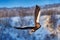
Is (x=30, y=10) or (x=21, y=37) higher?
(x=30, y=10)

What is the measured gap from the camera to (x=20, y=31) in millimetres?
1798

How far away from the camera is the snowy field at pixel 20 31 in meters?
1.77

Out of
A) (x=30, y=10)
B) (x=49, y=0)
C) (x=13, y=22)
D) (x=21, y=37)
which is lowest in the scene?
(x=21, y=37)

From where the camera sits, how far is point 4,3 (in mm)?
1830

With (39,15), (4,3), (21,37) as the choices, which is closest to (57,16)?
(39,15)

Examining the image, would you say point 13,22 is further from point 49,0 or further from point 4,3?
point 49,0

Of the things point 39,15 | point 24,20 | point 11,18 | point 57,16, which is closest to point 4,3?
point 11,18

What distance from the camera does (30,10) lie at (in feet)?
5.96

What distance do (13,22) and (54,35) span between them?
1.97 ft

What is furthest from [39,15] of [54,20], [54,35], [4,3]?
[4,3]

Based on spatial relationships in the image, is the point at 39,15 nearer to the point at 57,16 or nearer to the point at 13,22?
the point at 57,16

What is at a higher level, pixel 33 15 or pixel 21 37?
pixel 33 15

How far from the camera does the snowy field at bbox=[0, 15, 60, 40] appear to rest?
177 centimetres

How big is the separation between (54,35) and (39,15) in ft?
1.13
